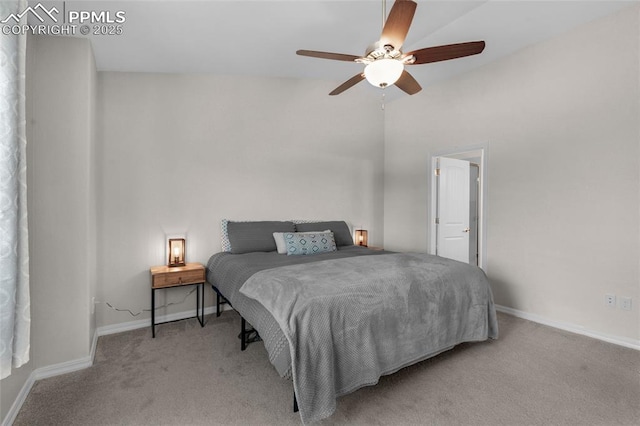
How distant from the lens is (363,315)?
6.25ft

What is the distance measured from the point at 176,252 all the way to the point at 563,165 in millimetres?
4003

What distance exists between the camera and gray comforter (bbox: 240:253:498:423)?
168 centimetres

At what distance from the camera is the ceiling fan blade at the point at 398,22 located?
1786mm

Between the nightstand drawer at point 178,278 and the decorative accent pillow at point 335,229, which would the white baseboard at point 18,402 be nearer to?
the nightstand drawer at point 178,278

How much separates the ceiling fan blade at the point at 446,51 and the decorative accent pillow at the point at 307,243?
202 cm

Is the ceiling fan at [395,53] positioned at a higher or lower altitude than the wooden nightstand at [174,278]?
higher

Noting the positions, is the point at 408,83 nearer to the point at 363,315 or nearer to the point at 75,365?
the point at 363,315

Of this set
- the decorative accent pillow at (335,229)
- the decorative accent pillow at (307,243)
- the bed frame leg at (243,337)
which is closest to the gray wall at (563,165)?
the decorative accent pillow at (335,229)

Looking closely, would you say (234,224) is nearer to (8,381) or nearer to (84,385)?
(84,385)

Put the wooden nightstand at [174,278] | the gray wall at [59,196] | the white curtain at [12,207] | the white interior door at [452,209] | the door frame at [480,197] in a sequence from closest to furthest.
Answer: the white curtain at [12,207] < the gray wall at [59,196] < the wooden nightstand at [174,278] < the door frame at [480,197] < the white interior door at [452,209]

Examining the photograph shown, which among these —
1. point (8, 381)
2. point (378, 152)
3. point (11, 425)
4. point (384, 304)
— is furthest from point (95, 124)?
point (378, 152)

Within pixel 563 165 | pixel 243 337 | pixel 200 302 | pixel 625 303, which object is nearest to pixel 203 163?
pixel 200 302

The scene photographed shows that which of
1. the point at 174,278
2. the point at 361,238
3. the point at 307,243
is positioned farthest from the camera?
the point at 361,238

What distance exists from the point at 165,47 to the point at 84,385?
2.74m
